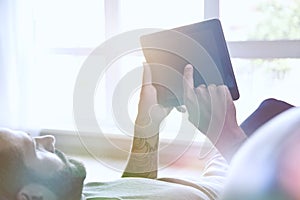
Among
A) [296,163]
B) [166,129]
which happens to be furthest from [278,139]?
[166,129]

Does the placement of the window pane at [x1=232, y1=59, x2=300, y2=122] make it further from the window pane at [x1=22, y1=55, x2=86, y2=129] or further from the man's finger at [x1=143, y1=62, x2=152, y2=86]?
the man's finger at [x1=143, y1=62, x2=152, y2=86]

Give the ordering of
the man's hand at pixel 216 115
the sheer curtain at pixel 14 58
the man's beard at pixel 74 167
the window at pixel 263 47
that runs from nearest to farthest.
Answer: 1. the man's beard at pixel 74 167
2. the man's hand at pixel 216 115
3. the window at pixel 263 47
4. the sheer curtain at pixel 14 58

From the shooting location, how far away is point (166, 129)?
3236 mm

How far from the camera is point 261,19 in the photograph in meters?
3.07

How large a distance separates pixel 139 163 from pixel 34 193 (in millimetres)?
650

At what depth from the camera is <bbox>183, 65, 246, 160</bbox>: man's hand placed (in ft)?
4.40

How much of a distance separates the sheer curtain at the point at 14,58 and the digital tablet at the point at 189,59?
6.66 ft

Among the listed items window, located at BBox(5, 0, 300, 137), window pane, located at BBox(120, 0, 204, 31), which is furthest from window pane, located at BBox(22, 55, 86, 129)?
window pane, located at BBox(120, 0, 204, 31)

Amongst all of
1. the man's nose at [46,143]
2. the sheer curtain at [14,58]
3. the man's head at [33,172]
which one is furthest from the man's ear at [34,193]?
the sheer curtain at [14,58]

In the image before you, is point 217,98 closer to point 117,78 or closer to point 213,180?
point 213,180

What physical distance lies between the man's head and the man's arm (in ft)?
1.64

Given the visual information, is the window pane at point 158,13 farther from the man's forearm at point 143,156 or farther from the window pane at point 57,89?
the man's forearm at point 143,156

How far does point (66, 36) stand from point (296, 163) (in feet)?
10.9

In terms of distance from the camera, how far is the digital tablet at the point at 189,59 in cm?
148
